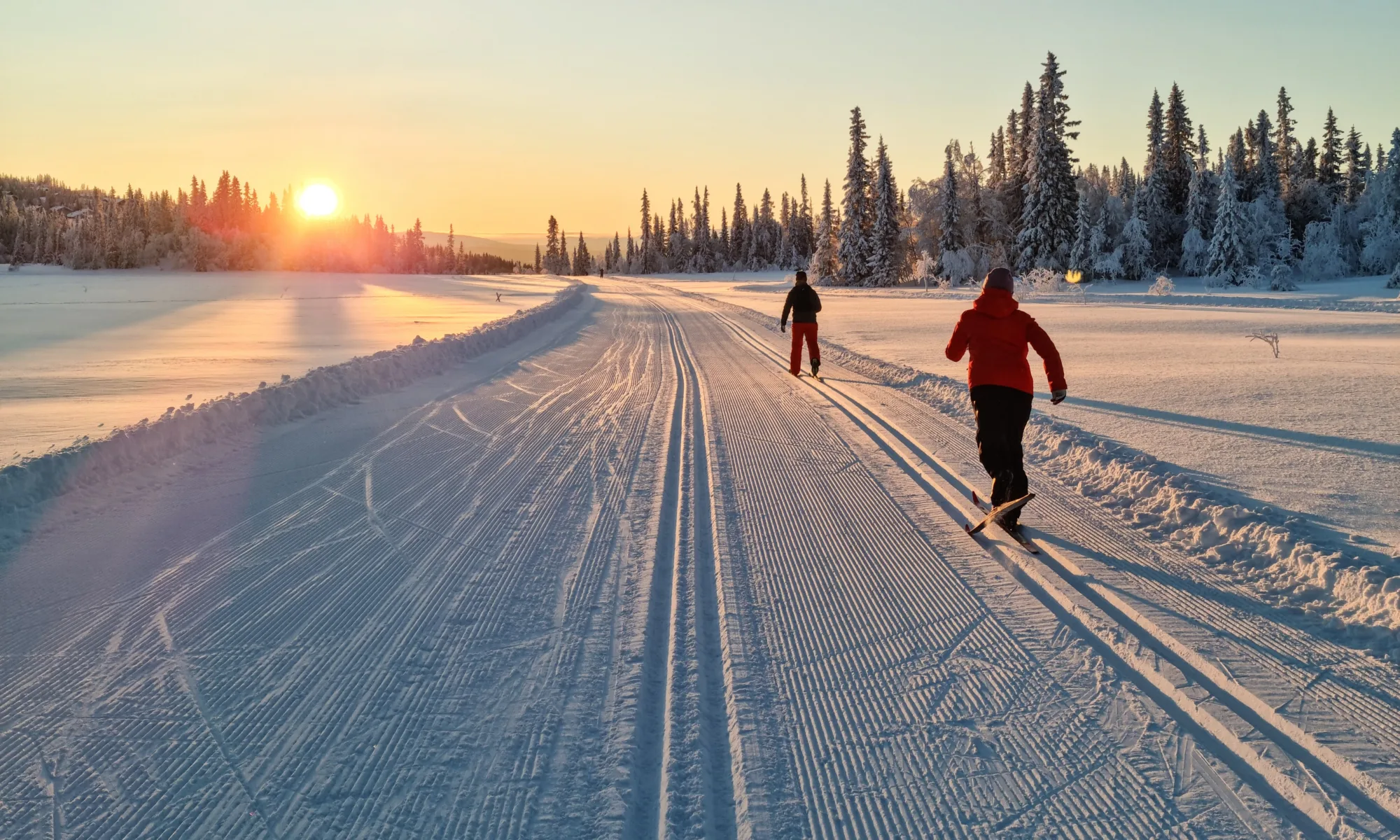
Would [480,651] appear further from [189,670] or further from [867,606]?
[867,606]

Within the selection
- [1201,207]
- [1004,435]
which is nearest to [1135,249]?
[1201,207]

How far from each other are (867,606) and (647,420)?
5.62 m

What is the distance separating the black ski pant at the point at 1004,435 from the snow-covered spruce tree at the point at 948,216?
50691mm

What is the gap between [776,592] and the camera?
4.59m

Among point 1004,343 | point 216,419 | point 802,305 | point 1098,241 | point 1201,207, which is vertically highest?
point 1201,207

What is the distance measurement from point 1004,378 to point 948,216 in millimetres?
52356

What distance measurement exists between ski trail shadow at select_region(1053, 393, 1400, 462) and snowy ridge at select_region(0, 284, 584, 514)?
9.22m

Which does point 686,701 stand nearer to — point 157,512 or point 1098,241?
point 157,512

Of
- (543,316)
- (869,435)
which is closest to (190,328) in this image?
(543,316)

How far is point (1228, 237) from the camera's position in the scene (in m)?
43.7

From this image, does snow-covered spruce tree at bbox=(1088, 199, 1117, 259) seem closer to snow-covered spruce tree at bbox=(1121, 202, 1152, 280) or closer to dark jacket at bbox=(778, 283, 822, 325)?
snow-covered spruce tree at bbox=(1121, 202, 1152, 280)

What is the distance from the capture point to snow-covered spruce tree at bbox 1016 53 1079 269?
48156mm

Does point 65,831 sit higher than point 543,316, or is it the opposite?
point 543,316

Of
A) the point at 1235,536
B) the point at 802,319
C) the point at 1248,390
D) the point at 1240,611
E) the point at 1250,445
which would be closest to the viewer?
the point at 1240,611
